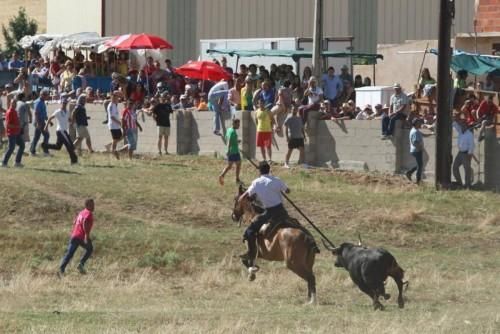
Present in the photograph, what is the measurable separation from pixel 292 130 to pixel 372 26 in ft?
56.0

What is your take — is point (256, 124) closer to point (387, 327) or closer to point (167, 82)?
point (167, 82)

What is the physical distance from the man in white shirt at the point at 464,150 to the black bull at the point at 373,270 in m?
12.8

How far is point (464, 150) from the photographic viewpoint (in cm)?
3184

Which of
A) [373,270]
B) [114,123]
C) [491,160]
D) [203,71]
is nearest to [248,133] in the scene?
[203,71]

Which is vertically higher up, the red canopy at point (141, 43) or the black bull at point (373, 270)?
the red canopy at point (141, 43)

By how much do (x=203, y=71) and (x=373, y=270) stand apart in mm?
19200

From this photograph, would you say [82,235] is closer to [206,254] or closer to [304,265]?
[206,254]

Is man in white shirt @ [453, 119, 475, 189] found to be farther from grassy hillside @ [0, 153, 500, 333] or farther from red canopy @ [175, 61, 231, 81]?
red canopy @ [175, 61, 231, 81]

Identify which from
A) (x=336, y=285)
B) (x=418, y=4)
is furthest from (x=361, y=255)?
(x=418, y=4)

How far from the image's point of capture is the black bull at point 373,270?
19.1m

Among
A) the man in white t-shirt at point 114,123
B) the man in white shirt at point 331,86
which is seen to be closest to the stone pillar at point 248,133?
the man in white shirt at point 331,86

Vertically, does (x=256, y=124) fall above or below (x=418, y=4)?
below

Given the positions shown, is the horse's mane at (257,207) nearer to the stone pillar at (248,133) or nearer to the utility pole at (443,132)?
the utility pole at (443,132)

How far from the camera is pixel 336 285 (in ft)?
73.1
